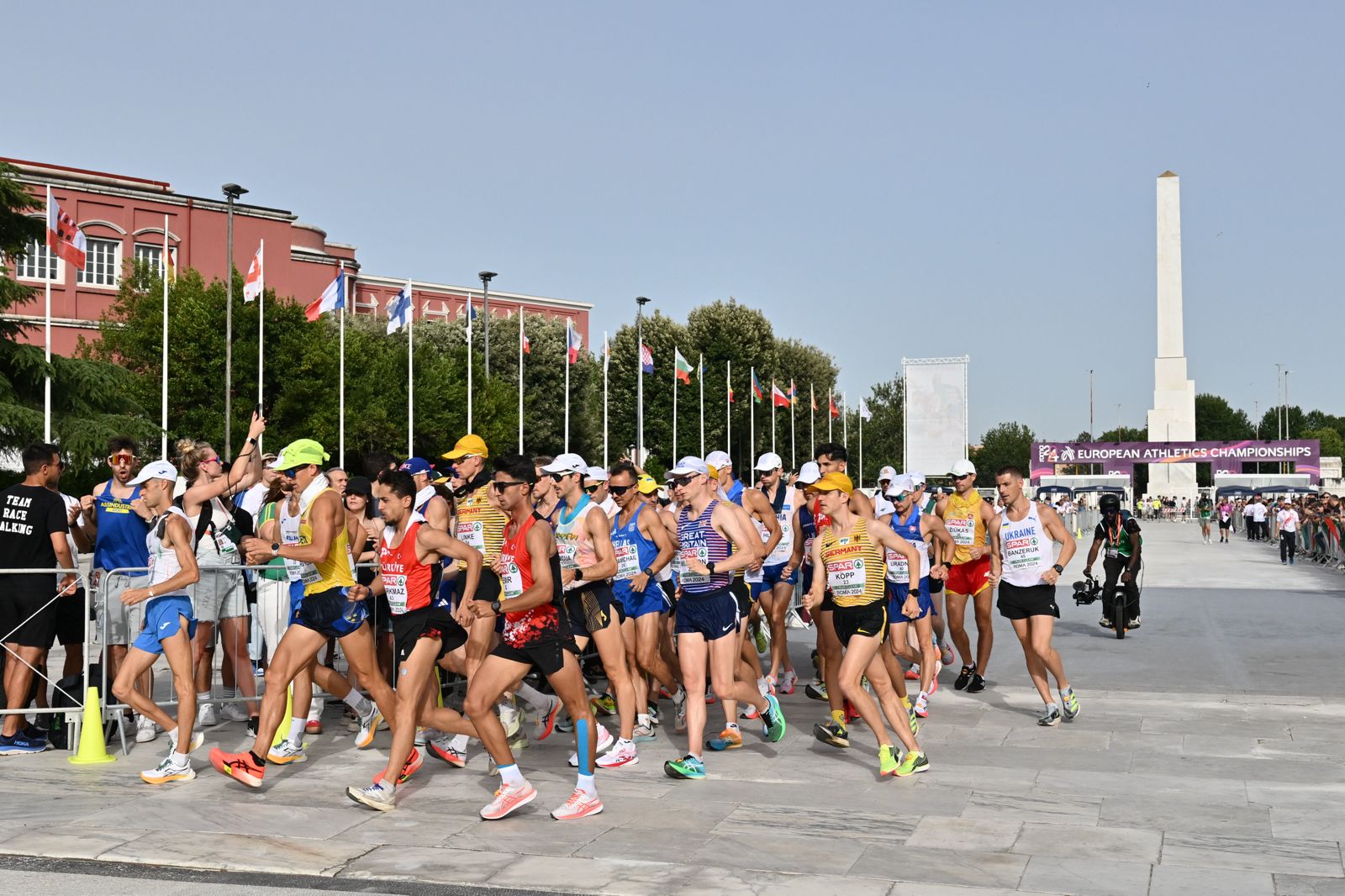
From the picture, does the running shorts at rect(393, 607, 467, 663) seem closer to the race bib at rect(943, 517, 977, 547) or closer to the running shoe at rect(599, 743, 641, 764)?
the running shoe at rect(599, 743, 641, 764)

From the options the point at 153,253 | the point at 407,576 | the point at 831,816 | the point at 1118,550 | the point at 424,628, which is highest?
the point at 153,253

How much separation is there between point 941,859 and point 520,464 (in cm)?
287

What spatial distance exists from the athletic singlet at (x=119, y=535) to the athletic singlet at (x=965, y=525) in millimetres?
6410

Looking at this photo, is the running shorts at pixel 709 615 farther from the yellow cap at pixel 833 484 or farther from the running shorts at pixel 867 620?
the yellow cap at pixel 833 484

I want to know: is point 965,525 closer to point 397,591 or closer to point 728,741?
point 728,741

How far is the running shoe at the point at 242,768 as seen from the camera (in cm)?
752

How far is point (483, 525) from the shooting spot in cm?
807

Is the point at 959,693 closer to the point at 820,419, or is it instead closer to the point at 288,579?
the point at 288,579

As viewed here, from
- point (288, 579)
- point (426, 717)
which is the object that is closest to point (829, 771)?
point (426, 717)

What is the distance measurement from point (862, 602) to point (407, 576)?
265 cm

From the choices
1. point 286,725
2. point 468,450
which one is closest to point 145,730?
point 286,725

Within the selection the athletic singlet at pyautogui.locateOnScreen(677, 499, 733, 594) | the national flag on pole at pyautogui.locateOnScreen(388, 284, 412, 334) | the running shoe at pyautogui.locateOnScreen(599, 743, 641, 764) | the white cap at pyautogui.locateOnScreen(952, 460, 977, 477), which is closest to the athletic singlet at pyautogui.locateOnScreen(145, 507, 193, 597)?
the running shoe at pyautogui.locateOnScreen(599, 743, 641, 764)

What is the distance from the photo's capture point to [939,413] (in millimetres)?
79312

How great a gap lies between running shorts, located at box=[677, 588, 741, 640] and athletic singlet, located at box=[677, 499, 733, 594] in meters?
0.04
